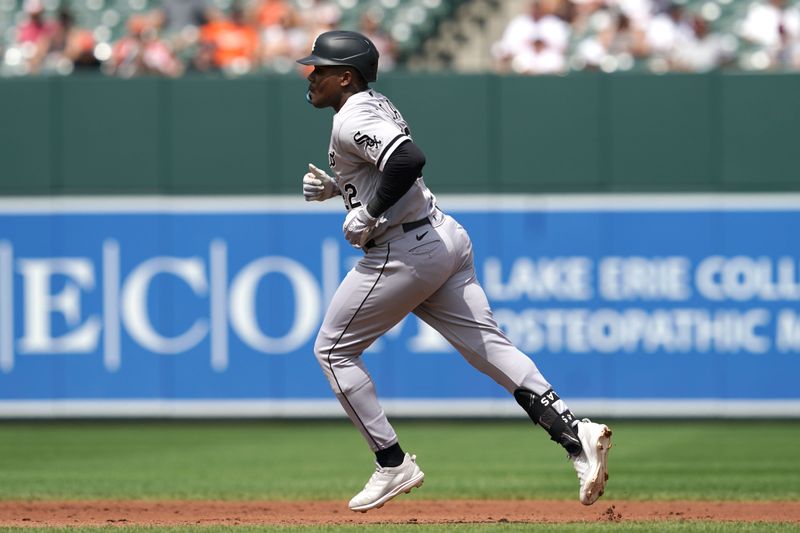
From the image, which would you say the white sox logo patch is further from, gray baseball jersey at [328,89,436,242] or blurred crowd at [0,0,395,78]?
blurred crowd at [0,0,395,78]

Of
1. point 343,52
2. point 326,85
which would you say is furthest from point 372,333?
point 343,52

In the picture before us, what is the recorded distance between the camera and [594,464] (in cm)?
573

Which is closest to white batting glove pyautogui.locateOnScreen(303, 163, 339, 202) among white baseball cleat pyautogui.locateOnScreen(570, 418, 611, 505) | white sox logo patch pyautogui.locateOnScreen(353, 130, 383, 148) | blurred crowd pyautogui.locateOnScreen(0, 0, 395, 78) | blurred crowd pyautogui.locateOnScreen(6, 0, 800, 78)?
white sox logo patch pyautogui.locateOnScreen(353, 130, 383, 148)

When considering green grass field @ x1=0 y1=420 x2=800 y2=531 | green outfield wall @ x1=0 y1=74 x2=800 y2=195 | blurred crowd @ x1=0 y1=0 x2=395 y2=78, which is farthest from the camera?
blurred crowd @ x1=0 y1=0 x2=395 y2=78

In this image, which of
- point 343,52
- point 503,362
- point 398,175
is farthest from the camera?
point 503,362

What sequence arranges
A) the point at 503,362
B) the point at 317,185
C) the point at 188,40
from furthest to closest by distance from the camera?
1. the point at 188,40
2. the point at 317,185
3. the point at 503,362

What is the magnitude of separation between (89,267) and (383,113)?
6576mm

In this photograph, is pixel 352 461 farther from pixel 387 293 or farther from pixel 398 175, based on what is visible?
pixel 398 175

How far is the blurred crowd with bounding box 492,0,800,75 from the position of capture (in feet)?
41.1

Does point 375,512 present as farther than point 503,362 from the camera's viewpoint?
Yes

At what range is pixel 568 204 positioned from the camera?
38.7ft

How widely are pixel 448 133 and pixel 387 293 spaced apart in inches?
247

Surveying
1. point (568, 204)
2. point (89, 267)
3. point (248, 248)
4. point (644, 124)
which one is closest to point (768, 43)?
point (644, 124)

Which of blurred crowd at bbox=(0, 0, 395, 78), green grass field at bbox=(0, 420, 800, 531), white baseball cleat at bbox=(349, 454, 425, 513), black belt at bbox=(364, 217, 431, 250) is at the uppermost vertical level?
blurred crowd at bbox=(0, 0, 395, 78)
